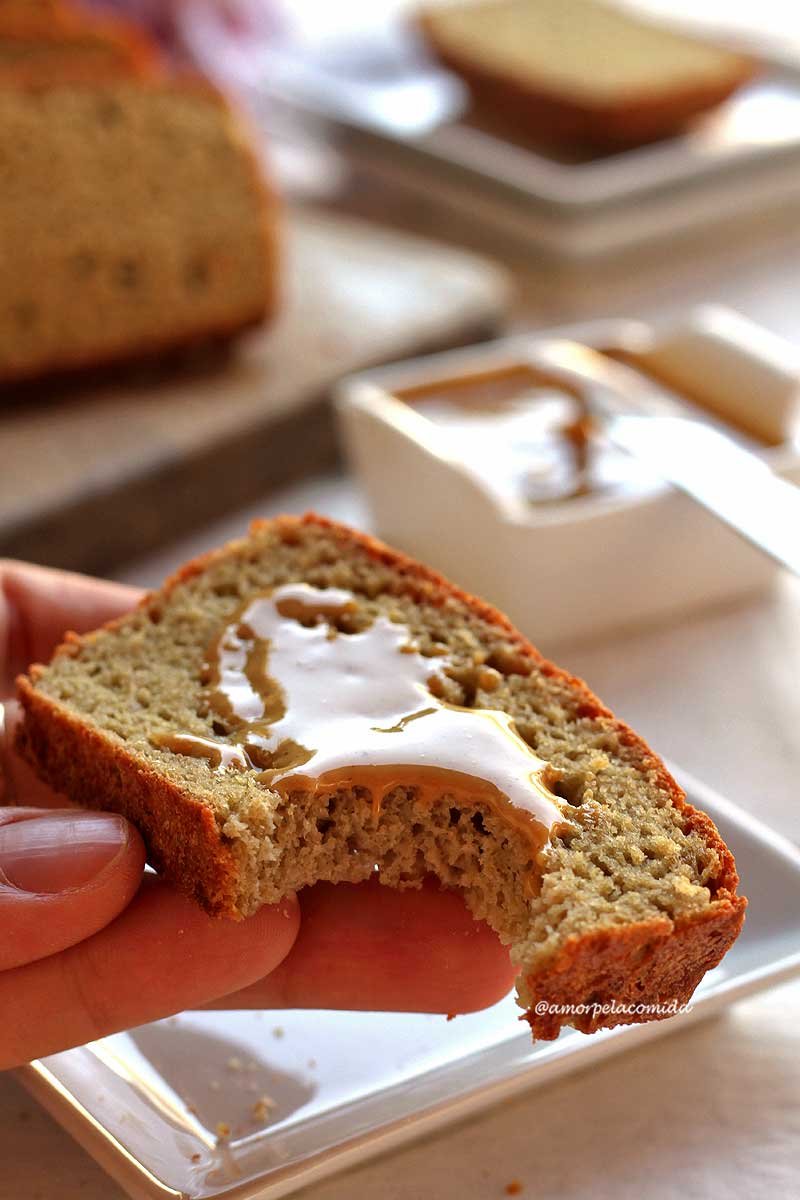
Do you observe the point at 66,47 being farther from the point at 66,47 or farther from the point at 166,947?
the point at 166,947

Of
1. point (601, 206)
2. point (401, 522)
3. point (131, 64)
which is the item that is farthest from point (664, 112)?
point (401, 522)

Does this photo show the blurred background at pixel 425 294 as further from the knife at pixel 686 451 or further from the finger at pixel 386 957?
the finger at pixel 386 957

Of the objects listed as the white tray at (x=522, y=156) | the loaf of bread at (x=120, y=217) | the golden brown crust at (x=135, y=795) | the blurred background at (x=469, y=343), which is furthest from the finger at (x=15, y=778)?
the white tray at (x=522, y=156)

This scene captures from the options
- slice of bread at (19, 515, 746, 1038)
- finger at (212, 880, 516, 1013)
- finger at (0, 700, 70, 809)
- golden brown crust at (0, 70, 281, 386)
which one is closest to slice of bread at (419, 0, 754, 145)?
golden brown crust at (0, 70, 281, 386)

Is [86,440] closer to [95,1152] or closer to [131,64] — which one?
[131,64]

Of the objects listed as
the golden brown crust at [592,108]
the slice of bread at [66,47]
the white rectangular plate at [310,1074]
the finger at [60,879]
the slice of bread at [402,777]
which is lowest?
the white rectangular plate at [310,1074]

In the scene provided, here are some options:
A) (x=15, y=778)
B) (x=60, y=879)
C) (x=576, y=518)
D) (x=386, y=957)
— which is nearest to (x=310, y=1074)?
(x=386, y=957)
